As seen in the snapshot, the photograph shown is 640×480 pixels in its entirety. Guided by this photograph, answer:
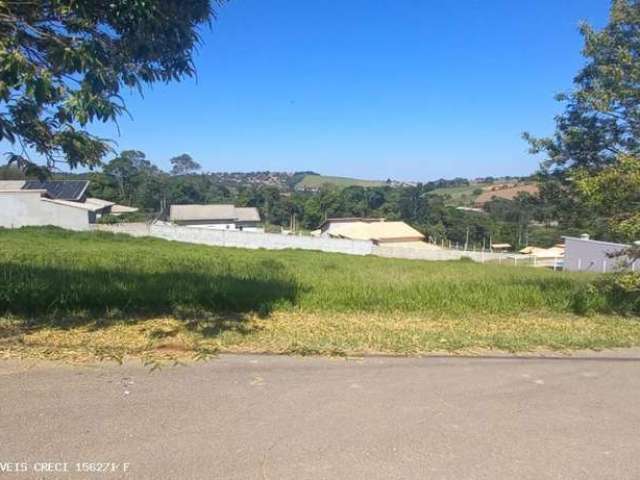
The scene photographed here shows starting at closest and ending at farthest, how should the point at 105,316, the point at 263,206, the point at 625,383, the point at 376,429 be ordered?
the point at 376,429 → the point at 625,383 → the point at 105,316 → the point at 263,206

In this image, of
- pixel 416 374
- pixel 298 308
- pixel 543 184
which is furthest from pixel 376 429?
pixel 543 184

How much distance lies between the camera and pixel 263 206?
96000 millimetres

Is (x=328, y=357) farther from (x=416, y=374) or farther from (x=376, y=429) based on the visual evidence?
(x=376, y=429)

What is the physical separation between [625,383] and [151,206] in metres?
88.0

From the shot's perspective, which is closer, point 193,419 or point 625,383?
point 193,419

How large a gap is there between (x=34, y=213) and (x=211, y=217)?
96.4 ft

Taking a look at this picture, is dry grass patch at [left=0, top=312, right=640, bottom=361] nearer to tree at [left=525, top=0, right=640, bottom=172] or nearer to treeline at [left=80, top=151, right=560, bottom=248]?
tree at [left=525, top=0, right=640, bottom=172]

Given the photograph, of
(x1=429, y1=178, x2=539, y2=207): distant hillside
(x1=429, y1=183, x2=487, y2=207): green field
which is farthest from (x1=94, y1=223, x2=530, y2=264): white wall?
(x1=429, y1=183, x2=487, y2=207): green field

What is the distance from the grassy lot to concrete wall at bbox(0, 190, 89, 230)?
1506 inches

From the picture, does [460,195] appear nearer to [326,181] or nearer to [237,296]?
[326,181]

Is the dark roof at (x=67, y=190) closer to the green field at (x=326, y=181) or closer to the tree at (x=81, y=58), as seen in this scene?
the tree at (x=81, y=58)

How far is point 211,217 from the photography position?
2835 inches

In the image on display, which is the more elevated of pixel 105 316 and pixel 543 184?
pixel 543 184

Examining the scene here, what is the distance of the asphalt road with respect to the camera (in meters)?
2.95
